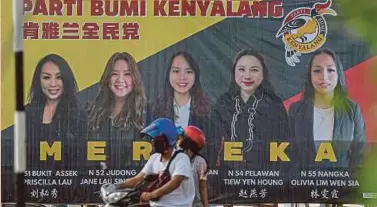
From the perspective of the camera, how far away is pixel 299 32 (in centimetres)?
655

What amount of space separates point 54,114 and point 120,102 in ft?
1.90

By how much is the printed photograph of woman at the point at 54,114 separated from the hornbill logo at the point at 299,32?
1.83 metres

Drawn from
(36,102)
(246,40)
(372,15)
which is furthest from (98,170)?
(372,15)

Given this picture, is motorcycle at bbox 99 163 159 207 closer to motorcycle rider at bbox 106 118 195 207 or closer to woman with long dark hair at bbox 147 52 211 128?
motorcycle rider at bbox 106 118 195 207

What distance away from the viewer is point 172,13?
21.3 feet

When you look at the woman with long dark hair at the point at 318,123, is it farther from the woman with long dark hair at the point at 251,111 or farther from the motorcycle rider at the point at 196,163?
the motorcycle rider at the point at 196,163

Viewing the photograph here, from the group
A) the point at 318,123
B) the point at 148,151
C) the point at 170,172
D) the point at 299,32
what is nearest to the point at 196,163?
the point at 170,172

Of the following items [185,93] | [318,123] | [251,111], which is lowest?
[318,123]

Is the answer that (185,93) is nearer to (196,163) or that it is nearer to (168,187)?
(196,163)

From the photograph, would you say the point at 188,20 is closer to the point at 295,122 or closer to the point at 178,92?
the point at 178,92

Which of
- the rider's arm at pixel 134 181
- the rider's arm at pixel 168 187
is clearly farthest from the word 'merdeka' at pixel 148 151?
the rider's arm at pixel 168 187

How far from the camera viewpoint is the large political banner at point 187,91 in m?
6.46

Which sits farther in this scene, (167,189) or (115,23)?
(115,23)

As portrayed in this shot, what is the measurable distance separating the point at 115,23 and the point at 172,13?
0.49 m
